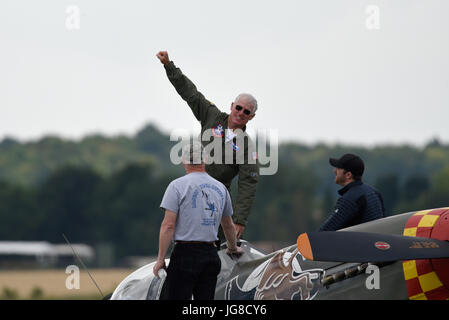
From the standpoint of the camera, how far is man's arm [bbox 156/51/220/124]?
8.05m

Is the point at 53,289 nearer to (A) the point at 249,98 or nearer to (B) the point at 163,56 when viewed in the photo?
(B) the point at 163,56

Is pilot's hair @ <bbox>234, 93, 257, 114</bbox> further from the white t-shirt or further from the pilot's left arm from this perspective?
the white t-shirt

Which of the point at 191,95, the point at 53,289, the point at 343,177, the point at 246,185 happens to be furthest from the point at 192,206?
the point at 53,289

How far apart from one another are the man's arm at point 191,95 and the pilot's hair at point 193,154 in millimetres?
1643

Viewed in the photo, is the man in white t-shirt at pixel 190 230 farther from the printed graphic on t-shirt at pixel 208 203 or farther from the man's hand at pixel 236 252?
the man's hand at pixel 236 252

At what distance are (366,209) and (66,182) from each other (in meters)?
96.5

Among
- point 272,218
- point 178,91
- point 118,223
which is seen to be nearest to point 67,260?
point 118,223

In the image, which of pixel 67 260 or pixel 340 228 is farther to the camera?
pixel 67 260

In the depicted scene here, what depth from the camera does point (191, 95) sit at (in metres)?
8.13

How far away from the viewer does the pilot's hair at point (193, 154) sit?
21.1 feet

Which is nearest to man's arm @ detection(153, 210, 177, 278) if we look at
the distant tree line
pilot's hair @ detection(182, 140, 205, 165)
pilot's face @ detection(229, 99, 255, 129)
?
pilot's hair @ detection(182, 140, 205, 165)

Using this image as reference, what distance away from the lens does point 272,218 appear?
92.4m
